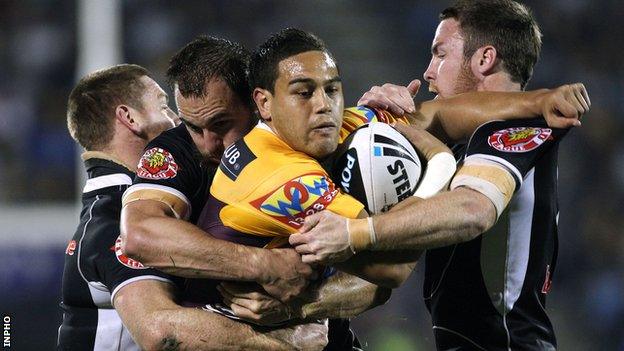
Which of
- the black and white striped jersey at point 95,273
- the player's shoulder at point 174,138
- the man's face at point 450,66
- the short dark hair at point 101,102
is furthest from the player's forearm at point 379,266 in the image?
the short dark hair at point 101,102

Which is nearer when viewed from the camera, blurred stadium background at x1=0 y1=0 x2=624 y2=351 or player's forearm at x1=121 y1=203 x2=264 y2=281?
player's forearm at x1=121 y1=203 x2=264 y2=281

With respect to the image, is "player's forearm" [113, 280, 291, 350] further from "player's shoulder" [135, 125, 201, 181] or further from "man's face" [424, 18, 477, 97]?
"man's face" [424, 18, 477, 97]

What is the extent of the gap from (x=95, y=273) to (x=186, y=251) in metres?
0.76

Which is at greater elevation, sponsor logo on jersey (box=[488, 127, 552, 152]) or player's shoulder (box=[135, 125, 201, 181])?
sponsor logo on jersey (box=[488, 127, 552, 152])

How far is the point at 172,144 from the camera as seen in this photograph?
12.1 ft

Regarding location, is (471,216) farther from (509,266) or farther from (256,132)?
(256,132)

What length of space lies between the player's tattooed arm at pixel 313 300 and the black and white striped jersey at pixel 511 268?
0.32 metres

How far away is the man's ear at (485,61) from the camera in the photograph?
159 inches

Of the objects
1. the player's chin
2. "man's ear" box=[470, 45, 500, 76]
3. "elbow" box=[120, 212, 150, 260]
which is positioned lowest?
"elbow" box=[120, 212, 150, 260]

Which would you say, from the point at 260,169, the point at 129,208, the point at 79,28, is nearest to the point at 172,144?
the point at 129,208

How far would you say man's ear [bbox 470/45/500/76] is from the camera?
13.2 feet

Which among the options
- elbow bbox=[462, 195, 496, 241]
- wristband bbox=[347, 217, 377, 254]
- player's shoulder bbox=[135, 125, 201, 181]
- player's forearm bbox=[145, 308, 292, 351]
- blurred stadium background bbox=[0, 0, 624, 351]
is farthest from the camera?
blurred stadium background bbox=[0, 0, 624, 351]

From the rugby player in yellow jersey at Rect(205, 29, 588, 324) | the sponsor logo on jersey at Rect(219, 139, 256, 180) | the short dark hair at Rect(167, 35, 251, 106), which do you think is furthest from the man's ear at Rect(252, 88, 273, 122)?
the short dark hair at Rect(167, 35, 251, 106)

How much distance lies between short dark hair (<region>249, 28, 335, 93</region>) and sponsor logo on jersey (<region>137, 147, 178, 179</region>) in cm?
44
